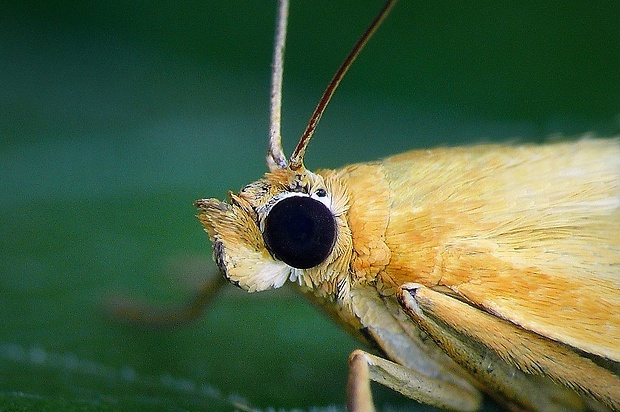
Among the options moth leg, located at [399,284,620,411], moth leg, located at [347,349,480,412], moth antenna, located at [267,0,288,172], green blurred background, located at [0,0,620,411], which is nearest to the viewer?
moth leg, located at [347,349,480,412]

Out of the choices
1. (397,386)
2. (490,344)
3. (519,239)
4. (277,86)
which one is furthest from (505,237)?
(277,86)

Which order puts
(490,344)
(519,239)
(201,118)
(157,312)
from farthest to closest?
(201,118) < (157,312) < (519,239) < (490,344)

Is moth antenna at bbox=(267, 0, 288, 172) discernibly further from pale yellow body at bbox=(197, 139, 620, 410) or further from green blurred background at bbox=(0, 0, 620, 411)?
green blurred background at bbox=(0, 0, 620, 411)

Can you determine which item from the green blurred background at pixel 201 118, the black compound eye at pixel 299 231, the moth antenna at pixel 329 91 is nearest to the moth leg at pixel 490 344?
the black compound eye at pixel 299 231

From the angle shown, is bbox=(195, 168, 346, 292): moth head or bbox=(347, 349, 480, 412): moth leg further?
bbox=(195, 168, 346, 292): moth head

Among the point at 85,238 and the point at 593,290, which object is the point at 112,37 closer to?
the point at 85,238

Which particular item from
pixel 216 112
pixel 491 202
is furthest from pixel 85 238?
pixel 491 202

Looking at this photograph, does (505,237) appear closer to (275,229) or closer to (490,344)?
(490,344)

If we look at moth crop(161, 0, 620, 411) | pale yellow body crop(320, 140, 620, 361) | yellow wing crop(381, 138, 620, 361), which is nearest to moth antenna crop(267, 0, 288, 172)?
moth crop(161, 0, 620, 411)
